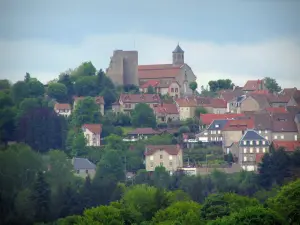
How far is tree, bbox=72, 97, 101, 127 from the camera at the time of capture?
288ft

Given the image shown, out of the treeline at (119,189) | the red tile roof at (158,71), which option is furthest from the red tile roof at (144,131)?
the red tile roof at (158,71)

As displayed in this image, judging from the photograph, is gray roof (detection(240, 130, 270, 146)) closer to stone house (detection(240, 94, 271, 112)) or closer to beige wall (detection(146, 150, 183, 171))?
beige wall (detection(146, 150, 183, 171))

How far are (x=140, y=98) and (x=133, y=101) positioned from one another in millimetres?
727

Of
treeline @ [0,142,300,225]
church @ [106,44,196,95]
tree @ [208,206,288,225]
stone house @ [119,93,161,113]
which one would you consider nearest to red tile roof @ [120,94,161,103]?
stone house @ [119,93,161,113]

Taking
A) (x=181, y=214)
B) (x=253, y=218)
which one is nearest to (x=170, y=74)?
(x=181, y=214)

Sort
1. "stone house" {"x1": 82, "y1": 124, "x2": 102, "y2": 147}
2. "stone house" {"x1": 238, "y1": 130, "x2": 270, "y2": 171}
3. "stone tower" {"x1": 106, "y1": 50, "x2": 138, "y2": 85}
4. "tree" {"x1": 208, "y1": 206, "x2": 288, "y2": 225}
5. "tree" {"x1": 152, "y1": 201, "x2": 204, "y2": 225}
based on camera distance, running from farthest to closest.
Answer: "stone tower" {"x1": 106, "y1": 50, "x2": 138, "y2": 85}
"stone house" {"x1": 82, "y1": 124, "x2": 102, "y2": 147}
"stone house" {"x1": 238, "y1": 130, "x2": 270, "y2": 171}
"tree" {"x1": 152, "y1": 201, "x2": 204, "y2": 225}
"tree" {"x1": 208, "y1": 206, "x2": 288, "y2": 225}

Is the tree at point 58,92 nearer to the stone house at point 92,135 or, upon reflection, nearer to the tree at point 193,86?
the stone house at point 92,135

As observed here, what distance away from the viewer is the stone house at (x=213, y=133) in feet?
274

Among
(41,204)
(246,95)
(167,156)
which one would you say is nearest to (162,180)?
(167,156)

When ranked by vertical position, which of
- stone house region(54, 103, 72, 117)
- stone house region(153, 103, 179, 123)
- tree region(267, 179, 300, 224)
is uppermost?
stone house region(54, 103, 72, 117)

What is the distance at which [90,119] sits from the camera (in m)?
88.2

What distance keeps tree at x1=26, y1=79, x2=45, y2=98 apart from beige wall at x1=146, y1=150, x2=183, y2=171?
14120mm

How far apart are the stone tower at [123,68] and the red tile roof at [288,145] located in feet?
58.2

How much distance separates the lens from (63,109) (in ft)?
299
